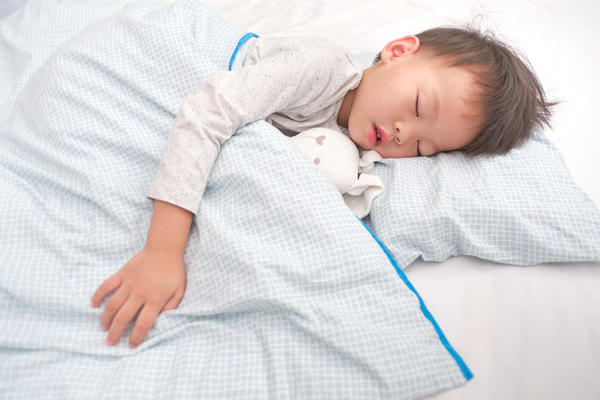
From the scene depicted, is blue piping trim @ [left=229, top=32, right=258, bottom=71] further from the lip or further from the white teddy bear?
the lip

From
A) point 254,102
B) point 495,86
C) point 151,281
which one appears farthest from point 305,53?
point 151,281

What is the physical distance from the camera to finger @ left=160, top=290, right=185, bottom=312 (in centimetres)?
72

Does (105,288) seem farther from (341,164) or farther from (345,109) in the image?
(345,109)

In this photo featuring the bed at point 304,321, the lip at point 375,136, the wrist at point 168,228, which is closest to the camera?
the bed at point 304,321

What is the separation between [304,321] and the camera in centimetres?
68

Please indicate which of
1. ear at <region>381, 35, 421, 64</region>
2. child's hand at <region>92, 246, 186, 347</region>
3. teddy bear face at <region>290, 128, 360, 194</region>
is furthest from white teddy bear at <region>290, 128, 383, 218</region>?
child's hand at <region>92, 246, 186, 347</region>

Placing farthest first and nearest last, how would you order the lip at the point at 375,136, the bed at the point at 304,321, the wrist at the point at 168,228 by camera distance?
the lip at the point at 375,136 < the wrist at the point at 168,228 < the bed at the point at 304,321

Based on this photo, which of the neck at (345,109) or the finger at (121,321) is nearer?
the finger at (121,321)

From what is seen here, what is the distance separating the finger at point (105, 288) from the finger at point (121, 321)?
0.04 m

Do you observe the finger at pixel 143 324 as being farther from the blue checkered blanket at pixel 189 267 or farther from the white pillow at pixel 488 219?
the white pillow at pixel 488 219

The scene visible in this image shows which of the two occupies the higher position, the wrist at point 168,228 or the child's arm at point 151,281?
the wrist at point 168,228

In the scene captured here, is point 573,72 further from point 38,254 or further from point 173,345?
point 38,254

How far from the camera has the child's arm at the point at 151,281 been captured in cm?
68

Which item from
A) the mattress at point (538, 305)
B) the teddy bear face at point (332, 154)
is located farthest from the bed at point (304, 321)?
the teddy bear face at point (332, 154)
